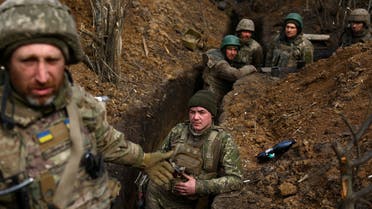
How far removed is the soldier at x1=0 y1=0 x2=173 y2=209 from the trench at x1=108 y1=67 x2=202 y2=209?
2.87 m

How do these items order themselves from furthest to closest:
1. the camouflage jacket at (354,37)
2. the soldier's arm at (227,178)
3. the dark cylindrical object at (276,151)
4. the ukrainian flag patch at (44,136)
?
the camouflage jacket at (354,37) → the dark cylindrical object at (276,151) → the soldier's arm at (227,178) → the ukrainian flag patch at (44,136)

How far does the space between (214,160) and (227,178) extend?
0.69ft

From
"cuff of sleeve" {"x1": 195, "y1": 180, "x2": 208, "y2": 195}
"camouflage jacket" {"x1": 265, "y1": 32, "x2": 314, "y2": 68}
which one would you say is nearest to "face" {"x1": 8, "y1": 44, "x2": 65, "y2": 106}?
"cuff of sleeve" {"x1": 195, "y1": 180, "x2": 208, "y2": 195}

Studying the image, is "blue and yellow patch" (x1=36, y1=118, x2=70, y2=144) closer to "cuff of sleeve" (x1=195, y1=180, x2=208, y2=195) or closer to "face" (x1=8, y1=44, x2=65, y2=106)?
"face" (x1=8, y1=44, x2=65, y2=106)

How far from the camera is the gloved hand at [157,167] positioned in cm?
295

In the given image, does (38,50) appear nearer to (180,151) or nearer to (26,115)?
(26,115)

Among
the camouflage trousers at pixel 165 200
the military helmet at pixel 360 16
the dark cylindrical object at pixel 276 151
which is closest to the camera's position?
the camouflage trousers at pixel 165 200

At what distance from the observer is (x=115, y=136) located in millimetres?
2730

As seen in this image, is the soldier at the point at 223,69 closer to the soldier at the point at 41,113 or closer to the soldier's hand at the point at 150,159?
the soldier's hand at the point at 150,159

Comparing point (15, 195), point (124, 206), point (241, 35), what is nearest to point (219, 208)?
point (124, 206)

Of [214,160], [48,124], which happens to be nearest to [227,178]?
[214,160]

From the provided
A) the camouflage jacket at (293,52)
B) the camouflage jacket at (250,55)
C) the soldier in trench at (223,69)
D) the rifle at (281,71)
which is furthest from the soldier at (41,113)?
the camouflage jacket at (250,55)

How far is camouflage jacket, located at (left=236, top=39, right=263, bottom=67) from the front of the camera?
8.58 metres

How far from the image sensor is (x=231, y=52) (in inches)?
316
